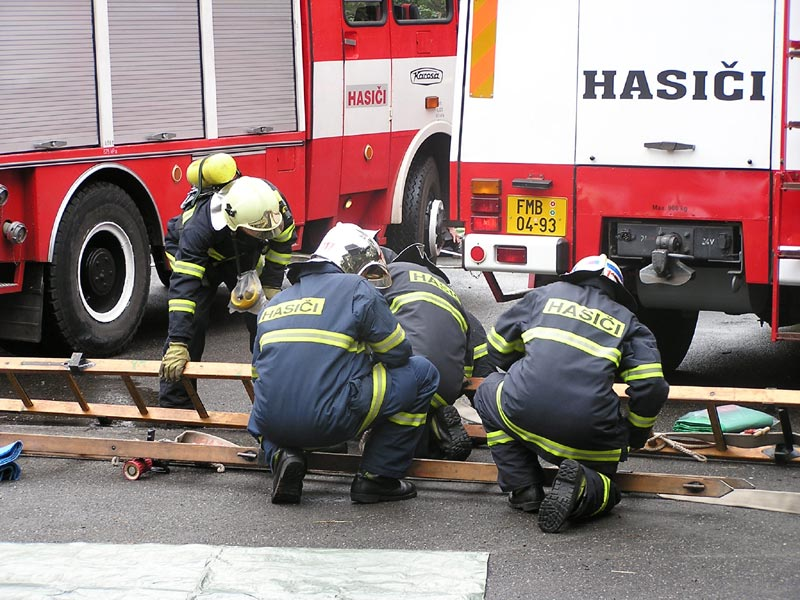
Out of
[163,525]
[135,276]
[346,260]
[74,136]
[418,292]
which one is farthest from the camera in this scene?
[135,276]

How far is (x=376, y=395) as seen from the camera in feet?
17.4

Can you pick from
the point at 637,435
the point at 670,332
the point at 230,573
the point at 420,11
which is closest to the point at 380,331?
the point at 637,435

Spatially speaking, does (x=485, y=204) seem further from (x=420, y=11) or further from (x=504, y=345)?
(x=420, y=11)

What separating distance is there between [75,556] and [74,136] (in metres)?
3.85

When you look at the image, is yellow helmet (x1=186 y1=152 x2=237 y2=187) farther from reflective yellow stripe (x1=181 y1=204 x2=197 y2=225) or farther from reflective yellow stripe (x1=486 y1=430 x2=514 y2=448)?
reflective yellow stripe (x1=486 y1=430 x2=514 y2=448)

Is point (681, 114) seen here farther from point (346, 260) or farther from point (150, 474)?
point (150, 474)

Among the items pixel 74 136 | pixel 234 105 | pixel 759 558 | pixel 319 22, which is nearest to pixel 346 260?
pixel 759 558

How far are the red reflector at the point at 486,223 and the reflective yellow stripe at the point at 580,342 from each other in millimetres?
2026

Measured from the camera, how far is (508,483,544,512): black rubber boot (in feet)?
17.0

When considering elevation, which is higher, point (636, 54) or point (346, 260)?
point (636, 54)

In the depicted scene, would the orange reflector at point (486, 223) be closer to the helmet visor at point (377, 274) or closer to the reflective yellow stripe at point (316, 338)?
the helmet visor at point (377, 274)

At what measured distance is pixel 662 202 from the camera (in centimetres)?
668

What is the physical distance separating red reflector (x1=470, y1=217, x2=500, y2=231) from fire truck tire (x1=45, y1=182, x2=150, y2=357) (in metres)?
2.47

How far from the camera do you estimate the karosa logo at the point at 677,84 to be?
6.42 meters
